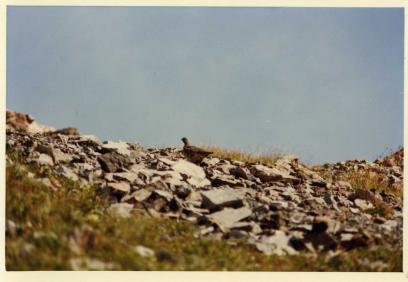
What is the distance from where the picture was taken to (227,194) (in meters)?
9.38

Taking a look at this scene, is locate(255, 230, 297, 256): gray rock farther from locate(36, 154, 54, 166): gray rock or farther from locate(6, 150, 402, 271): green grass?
locate(36, 154, 54, 166): gray rock

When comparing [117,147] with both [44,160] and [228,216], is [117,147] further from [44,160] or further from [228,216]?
[228,216]

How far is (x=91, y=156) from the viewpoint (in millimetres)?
10938

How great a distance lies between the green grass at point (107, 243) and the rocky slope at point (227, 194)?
11.2 inches

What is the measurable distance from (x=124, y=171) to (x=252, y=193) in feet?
7.33

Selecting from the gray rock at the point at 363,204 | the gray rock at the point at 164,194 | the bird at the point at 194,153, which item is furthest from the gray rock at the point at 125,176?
the gray rock at the point at 363,204

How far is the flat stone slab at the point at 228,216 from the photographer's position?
857 centimetres

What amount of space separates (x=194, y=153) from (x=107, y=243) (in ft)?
18.1

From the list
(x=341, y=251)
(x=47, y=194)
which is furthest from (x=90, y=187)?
(x=341, y=251)

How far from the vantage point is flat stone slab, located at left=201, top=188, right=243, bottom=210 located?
9086 mm

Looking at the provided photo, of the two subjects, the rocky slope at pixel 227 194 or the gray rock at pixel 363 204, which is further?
the gray rock at pixel 363 204

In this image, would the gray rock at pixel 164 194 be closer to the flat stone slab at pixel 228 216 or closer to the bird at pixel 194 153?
the flat stone slab at pixel 228 216

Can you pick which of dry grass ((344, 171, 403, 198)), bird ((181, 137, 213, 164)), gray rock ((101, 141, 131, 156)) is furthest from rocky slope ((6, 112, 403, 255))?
dry grass ((344, 171, 403, 198))

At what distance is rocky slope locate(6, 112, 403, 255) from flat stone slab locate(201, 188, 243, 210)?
0.05 feet
